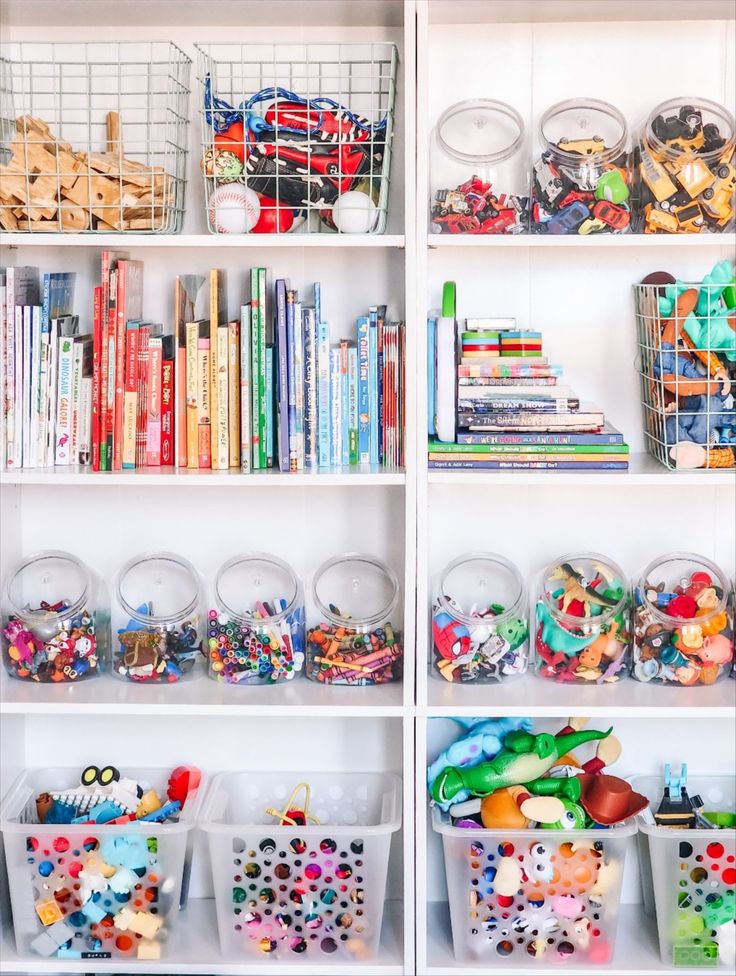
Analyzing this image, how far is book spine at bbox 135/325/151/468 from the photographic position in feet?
6.16

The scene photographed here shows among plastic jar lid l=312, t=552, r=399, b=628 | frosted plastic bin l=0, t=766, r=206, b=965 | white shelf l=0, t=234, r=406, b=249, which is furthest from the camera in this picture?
plastic jar lid l=312, t=552, r=399, b=628

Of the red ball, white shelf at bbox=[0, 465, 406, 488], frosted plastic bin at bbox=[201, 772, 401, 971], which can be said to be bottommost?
frosted plastic bin at bbox=[201, 772, 401, 971]

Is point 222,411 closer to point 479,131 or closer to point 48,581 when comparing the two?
point 48,581

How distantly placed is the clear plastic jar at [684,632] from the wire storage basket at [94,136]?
100 cm

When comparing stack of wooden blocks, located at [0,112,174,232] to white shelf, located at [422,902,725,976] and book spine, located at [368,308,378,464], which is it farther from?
white shelf, located at [422,902,725,976]

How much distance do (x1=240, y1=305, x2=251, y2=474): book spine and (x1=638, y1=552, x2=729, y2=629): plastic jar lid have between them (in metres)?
0.69

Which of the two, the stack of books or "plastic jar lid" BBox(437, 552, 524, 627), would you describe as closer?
the stack of books

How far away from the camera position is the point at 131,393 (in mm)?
1877

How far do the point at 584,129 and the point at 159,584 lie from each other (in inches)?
41.5

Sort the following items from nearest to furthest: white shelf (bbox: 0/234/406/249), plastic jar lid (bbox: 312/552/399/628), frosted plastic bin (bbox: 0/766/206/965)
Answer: white shelf (bbox: 0/234/406/249) → frosted plastic bin (bbox: 0/766/206/965) → plastic jar lid (bbox: 312/552/399/628)

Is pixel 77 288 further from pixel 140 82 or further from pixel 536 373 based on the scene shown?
pixel 536 373

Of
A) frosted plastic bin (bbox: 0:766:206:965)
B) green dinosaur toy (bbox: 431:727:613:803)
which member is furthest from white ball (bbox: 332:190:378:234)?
frosted plastic bin (bbox: 0:766:206:965)

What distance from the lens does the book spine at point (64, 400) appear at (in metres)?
1.89

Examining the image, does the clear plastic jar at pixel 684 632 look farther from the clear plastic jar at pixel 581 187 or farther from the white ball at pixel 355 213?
the white ball at pixel 355 213
